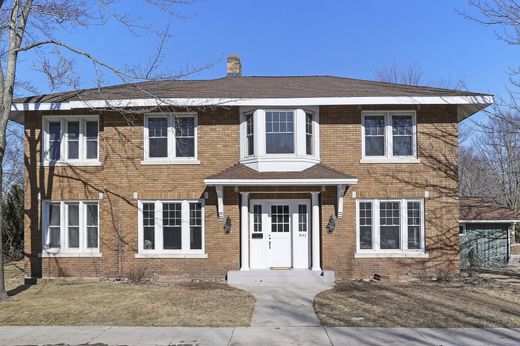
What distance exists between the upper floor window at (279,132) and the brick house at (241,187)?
3 cm

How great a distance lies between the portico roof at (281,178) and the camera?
15.0 m

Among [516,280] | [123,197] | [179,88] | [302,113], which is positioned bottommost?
[516,280]

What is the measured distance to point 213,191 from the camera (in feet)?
53.4

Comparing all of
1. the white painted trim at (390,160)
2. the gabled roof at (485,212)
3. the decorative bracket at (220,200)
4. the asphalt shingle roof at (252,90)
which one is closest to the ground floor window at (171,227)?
the decorative bracket at (220,200)

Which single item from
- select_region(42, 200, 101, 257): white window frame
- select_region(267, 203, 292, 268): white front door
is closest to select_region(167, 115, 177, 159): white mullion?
select_region(42, 200, 101, 257): white window frame

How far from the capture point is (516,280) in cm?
1673

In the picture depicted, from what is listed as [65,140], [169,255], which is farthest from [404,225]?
[65,140]

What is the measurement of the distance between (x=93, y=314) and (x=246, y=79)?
11.9 metres

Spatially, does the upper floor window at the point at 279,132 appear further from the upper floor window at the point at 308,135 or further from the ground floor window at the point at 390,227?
the ground floor window at the point at 390,227

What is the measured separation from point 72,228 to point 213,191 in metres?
4.94

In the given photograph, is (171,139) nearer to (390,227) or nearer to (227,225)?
(227,225)

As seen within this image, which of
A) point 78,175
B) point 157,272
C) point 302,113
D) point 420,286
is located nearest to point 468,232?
point 420,286

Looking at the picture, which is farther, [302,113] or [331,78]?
[331,78]

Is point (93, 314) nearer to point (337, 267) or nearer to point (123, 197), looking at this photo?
point (123, 197)
